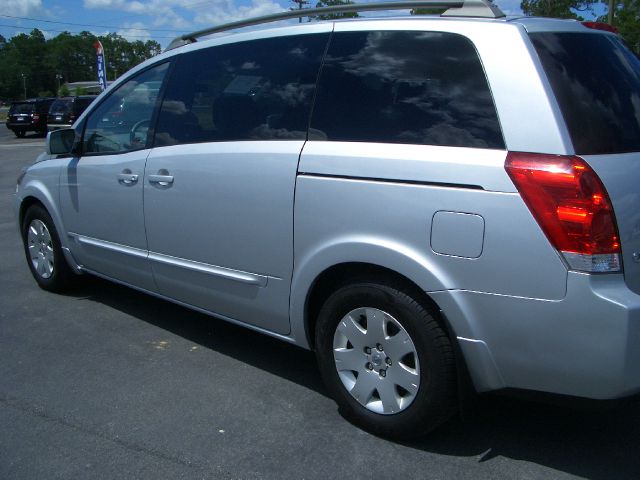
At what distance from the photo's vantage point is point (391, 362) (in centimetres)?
299

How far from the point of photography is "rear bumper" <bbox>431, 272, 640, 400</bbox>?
2.44m

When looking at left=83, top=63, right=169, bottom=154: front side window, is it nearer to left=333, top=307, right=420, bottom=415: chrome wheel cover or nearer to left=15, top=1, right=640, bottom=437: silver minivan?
left=15, top=1, right=640, bottom=437: silver minivan

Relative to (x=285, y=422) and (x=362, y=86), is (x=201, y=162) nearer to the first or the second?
(x=362, y=86)

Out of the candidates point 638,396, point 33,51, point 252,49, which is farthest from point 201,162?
point 33,51

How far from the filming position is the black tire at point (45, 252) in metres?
5.23

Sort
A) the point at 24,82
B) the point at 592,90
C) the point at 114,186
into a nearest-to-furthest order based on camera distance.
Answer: the point at 592,90, the point at 114,186, the point at 24,82

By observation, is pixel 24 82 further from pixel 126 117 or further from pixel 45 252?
pixel 126 117

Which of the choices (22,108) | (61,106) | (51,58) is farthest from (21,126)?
(51,58)

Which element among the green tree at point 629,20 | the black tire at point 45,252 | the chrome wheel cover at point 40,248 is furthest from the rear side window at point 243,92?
the green tree at point 629,20

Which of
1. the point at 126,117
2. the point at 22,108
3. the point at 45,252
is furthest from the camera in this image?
the point at 22,108

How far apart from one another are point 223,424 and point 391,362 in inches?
37.1

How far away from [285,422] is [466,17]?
2133mm

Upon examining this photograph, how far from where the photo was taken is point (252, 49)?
370cm

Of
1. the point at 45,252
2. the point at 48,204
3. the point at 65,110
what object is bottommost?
the point at 65,110
